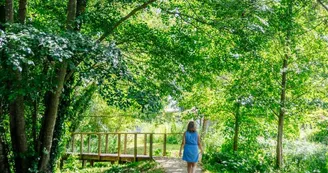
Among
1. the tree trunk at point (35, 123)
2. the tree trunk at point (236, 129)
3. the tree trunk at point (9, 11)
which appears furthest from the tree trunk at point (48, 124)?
the tree trunk at point (236, 129)

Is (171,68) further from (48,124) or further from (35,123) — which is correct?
(35,123)

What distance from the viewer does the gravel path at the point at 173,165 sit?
31.4 ft

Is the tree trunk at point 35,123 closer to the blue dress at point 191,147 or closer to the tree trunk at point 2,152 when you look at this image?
the tree trunk at point 2,152

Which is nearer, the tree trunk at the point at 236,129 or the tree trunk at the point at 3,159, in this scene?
the tree trunk at the point at 3,159

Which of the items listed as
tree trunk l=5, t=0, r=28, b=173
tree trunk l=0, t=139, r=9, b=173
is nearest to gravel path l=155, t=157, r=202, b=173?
tree trunk l=5, t=0, r=28, b=173

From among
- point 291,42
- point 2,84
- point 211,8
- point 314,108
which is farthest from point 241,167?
point 2,84

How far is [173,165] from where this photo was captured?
10578mm

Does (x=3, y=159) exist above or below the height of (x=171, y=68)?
below

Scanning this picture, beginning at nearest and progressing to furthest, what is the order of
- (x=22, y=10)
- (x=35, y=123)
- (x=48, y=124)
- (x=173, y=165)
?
(x=22, y=10), (x=48, y=124), (x=35, y=123), (x=173, y=165)

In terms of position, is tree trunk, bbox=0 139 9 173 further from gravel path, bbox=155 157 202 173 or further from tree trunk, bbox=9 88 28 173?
gravel path, bbox=155 157 202 173

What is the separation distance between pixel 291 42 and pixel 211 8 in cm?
283

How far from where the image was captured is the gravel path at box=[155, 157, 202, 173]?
9.59m

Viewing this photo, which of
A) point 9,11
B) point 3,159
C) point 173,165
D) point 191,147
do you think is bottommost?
point 173,165

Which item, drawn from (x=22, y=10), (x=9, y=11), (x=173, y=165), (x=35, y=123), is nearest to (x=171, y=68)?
(x=173, y=165)
